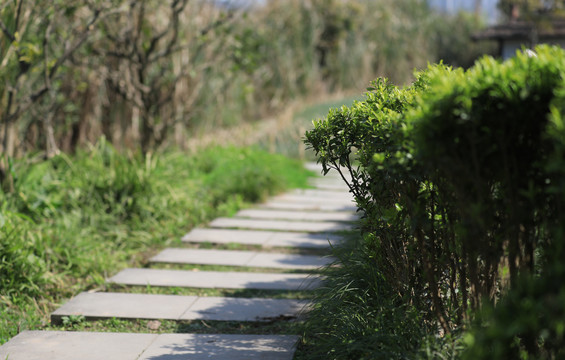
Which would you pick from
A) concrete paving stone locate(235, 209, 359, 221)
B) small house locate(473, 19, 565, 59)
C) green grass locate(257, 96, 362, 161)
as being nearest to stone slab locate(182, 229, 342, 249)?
concrete paving stone locate(235, 209, 359, 221)

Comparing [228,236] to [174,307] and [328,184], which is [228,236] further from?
[328,184]

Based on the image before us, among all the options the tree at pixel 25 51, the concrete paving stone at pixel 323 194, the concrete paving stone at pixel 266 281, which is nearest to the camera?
the concrete paving stone at pixel 266 281

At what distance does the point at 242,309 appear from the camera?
4.34 meters

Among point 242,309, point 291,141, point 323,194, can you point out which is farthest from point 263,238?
point 291,141

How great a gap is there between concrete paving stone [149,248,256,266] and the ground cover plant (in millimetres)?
2016

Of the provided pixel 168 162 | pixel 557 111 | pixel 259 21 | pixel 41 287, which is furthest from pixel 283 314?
pixel 259 21

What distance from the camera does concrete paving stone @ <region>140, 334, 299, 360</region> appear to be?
344 centimetres

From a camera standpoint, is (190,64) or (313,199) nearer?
(313,199)

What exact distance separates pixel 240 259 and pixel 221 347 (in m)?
2.10

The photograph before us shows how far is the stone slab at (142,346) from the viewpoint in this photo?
11.3 ft

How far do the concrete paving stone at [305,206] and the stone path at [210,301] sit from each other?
22.5 inches

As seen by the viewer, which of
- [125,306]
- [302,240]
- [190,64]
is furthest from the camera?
[190,64]

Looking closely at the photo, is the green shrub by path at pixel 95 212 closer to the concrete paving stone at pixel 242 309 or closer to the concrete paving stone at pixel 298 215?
the concrete paving stone at pixel 298 215

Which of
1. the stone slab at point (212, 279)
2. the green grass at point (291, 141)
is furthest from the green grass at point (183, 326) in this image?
the green grass at point (291, 141)
